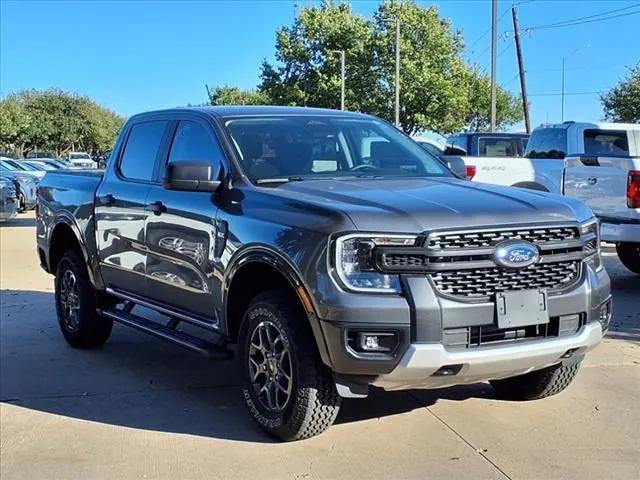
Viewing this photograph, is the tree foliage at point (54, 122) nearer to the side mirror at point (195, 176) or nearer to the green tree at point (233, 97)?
the green tree at point (233, 97)

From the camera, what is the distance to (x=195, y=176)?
15.1ft

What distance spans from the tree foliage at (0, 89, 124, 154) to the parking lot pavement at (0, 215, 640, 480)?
57.1 meters

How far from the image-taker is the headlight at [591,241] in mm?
4160

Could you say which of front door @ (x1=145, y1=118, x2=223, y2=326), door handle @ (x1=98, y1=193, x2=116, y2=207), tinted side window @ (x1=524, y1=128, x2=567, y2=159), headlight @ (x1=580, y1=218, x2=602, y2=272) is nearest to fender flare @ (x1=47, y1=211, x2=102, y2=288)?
door handle @ (x1=98, y1=193, x2=116, y2=207)

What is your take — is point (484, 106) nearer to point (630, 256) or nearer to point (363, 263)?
point (630, 256)

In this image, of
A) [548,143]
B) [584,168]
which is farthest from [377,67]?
[584,168]

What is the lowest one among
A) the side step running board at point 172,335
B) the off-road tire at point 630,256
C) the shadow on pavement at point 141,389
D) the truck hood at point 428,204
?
the shadow on pavement at point 141,389

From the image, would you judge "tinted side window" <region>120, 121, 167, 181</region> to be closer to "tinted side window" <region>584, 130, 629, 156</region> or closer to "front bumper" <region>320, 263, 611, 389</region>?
"front bumper" <region>320, 263, 611, 389</region>

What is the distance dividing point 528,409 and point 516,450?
72cm

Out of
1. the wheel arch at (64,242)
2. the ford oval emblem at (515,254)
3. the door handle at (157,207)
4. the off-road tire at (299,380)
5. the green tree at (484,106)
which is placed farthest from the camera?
the green tree at (484,106)

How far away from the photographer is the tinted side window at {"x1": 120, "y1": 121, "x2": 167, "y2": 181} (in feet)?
18.9

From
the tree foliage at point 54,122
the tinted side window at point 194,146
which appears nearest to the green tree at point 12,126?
the tree foliage at point 54,122

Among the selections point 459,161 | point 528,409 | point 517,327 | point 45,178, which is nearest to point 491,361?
point 517,327

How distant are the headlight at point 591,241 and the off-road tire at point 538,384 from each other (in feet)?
2.39
